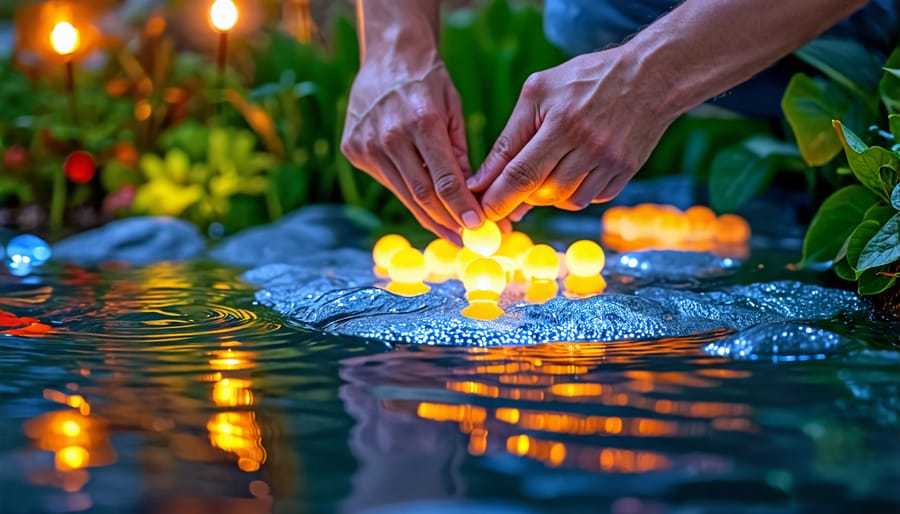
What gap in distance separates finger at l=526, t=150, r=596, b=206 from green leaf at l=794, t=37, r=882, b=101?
641mm

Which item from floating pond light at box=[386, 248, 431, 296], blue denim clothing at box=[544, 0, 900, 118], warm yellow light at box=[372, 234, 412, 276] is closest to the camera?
floating pond light at box=[386, 248, 431, 296]

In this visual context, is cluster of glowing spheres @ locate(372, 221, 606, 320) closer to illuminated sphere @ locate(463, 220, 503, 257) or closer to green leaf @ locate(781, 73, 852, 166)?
illuminated sphere @ locate(463, 220, 503, 257)

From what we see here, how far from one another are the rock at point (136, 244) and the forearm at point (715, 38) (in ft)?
3.99

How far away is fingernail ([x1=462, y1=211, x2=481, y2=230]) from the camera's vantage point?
1.44 metres

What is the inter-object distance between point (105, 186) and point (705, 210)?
1.75 m

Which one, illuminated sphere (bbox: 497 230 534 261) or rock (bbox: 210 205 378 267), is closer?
illuminated sphere (bbox: 497 230 534 261)

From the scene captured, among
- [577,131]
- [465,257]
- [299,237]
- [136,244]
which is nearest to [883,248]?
[577,131]

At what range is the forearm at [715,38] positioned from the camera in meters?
1.28

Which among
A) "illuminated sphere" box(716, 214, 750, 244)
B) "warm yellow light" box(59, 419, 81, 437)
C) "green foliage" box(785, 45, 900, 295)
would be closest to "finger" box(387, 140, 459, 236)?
"green foliage" box(785, 45, 900, 295)

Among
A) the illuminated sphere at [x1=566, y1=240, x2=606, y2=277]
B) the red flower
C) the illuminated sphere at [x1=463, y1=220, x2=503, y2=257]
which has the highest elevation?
the red flower

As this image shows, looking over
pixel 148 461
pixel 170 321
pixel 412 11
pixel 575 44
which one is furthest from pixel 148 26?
pixel 148 461

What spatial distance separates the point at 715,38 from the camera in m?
1.29

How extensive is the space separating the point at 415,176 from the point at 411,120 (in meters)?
0.09

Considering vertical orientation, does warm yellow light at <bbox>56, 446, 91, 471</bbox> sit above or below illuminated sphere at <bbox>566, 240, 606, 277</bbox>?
below
